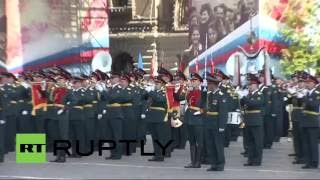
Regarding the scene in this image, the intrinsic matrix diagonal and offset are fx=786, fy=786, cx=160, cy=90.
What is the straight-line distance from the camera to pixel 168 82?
1470 cm

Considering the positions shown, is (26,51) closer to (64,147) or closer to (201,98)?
(64,147)

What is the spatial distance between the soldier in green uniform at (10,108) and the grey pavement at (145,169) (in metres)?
0.44

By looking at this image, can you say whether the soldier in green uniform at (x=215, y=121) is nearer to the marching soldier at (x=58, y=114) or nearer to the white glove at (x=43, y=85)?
the marching soldier at (x=58, y=114)

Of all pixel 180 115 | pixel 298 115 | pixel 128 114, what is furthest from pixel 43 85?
pixel 298 115

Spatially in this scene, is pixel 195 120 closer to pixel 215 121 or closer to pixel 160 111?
pixel 215 121

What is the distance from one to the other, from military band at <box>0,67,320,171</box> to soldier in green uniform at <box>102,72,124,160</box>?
0.02 metres

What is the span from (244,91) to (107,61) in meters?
7.84

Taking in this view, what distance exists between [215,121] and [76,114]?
131 inches

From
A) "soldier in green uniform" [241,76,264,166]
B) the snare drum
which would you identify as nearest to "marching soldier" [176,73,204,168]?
"soldier in green uniform" [241,76,264,166]

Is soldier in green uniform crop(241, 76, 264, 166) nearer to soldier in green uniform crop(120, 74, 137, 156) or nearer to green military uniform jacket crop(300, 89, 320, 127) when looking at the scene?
green military uniform jacket crop(300, 89, 320, 127)

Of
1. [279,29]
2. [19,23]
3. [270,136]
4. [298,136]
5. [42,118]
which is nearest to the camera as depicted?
[298,136]

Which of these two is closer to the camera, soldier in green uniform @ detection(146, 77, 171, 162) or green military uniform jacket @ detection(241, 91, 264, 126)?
green military uniform jacket @ detection(241, 91, 264, 126)

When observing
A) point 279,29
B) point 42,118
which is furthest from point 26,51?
point 42,118

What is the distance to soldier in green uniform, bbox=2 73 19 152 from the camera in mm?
15125
